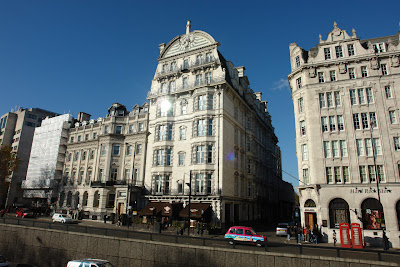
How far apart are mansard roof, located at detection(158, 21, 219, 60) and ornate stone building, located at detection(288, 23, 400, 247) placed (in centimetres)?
1614

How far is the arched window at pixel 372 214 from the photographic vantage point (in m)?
27.9

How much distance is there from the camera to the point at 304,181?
109 feet

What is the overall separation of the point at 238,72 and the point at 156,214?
30.8 m

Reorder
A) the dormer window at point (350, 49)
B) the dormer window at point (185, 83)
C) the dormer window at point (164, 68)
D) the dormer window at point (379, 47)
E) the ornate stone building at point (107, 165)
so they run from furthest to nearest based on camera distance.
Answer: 1. the dormer window at point (164, 68)
2. the ornate stone building at point (107, 165)
3. the dormer window at point (185, 83)
4. the dormer window at point (350, 49)
5. the dormer window at point (379, 47)

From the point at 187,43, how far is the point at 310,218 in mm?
33680

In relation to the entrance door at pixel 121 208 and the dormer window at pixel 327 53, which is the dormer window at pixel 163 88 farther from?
the dormer window at pixel 327 53

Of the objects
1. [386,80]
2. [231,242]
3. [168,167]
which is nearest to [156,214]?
[168,167]

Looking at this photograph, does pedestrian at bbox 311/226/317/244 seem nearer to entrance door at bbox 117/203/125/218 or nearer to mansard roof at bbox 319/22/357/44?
mansard roof at bbox 319/22/357/44

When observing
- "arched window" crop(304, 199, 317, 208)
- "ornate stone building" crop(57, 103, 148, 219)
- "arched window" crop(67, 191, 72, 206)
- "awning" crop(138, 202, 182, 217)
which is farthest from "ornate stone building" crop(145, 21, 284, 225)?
"arched window" crop(67, 191, 72, 206)

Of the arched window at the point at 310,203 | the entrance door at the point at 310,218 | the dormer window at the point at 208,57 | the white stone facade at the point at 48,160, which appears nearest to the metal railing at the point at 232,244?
the arched window at the point at 310,203

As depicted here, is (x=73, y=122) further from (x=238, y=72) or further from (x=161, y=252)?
(x=161, y=252)

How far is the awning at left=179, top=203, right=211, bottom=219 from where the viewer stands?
33812 mm

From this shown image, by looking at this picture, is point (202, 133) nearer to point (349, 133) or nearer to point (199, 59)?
point (199, 59)

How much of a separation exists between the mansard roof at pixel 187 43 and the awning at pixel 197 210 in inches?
1007
